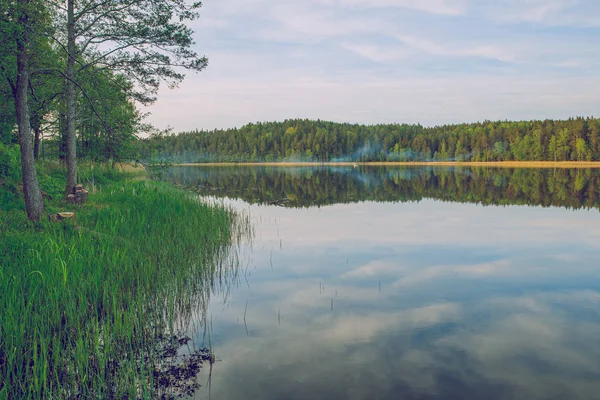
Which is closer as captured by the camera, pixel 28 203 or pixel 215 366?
pixel 215 366

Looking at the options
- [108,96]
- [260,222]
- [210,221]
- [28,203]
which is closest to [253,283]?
[210,221]

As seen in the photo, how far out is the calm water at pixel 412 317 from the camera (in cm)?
609

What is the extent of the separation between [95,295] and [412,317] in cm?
616

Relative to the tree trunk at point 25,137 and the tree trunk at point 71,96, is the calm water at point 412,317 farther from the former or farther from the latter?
the tree trunk at point 71,96

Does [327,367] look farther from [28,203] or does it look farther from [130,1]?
[130,1]

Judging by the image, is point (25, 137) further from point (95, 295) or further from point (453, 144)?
point (453, 144)

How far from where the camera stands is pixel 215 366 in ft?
21.6

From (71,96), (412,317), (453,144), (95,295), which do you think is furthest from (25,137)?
(453,144)

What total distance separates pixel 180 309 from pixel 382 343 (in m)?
4.07

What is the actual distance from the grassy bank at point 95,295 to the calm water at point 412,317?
3.32 feet

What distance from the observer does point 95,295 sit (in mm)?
8188

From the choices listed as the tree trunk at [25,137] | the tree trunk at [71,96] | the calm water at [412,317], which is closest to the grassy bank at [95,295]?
the tree trunk at [25,137]

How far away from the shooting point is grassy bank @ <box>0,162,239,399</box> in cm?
578

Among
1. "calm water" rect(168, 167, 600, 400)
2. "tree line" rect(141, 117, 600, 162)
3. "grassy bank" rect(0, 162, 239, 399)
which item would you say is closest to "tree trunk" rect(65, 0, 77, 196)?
"grassy bank" rect(0, 162, 239, 399)
